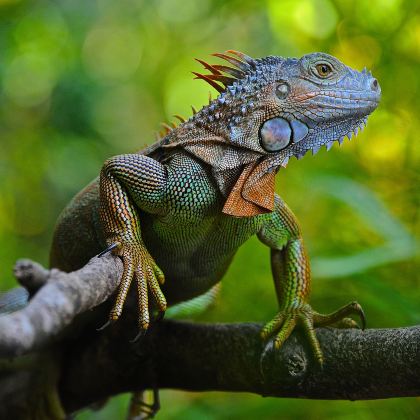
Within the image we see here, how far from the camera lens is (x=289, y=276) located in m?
2.70

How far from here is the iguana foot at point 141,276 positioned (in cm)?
213

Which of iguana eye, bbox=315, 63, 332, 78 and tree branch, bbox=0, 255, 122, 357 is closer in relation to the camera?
tree branch, bbox=0, 255, 122, 357

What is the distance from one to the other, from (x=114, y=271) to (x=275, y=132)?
2.92 ft

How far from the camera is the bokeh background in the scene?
3.44 metres

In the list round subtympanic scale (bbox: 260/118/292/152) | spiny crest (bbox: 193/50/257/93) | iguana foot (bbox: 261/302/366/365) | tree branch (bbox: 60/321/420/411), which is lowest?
tree branch (bbox: 60/321/420/411)

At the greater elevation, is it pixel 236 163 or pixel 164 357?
pixel 236 163

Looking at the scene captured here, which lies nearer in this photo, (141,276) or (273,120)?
(141,276)

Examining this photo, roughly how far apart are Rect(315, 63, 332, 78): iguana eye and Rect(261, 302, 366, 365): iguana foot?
2.86 ft

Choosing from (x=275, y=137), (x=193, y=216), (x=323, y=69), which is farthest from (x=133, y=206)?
(x=323, y=69)

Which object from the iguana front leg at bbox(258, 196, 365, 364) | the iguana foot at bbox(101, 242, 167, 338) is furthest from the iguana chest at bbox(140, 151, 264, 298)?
the iguana foot at bbox(101, 242, 167, 338)

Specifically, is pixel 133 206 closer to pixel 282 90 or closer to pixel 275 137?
pixel 275 137

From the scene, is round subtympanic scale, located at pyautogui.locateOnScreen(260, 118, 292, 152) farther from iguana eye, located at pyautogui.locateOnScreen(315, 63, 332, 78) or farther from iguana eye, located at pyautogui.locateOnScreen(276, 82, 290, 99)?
iguana eye, located at pyautogui.locateOnScreen(315, 63, 332, 78)

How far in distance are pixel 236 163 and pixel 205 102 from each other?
4828 millimetres

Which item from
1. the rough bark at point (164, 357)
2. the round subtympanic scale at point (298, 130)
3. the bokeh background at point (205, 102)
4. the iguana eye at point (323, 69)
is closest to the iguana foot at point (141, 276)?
the rough bark at point (164, 357)
